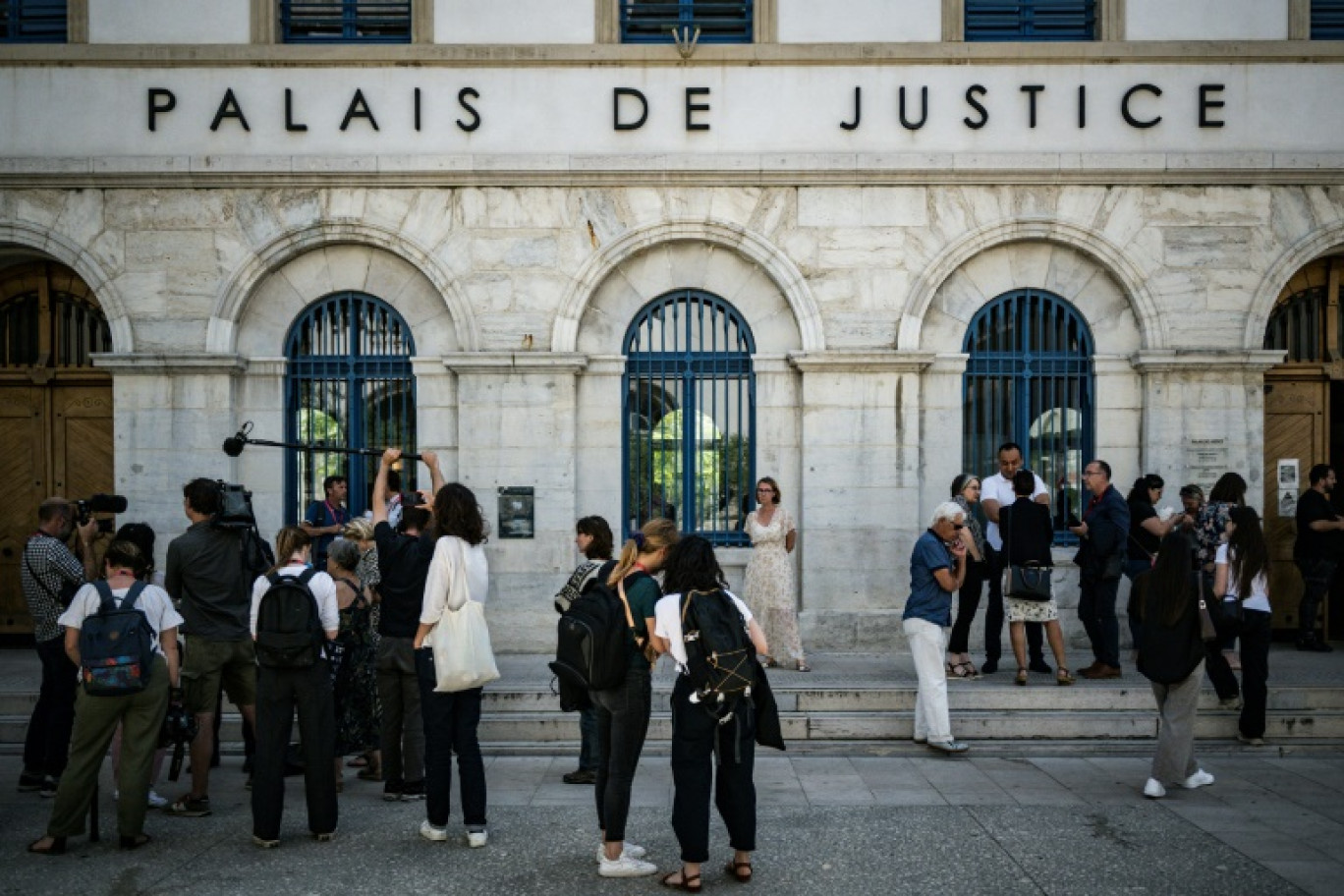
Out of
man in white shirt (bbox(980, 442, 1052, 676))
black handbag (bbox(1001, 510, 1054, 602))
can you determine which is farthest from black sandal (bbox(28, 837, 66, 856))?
man in white shirt (bbox(980, 442, 1052, 676))

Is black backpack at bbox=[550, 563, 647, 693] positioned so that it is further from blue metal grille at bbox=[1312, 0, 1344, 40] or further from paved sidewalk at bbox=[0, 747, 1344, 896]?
blue metal grille at bbox=[1312, 0, 1344, 40]

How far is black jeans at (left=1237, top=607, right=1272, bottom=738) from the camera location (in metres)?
10.3

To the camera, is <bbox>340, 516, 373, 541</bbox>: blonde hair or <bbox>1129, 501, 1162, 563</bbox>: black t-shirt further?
<bbox>1129, 501, 1162, 563</bbox>: black t-shirt

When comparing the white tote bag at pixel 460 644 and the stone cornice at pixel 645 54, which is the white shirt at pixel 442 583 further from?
the stone cornice at pixel 645 54

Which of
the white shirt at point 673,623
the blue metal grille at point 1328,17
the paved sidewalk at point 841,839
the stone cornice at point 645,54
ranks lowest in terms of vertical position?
the paved sidewalk at point 841,839

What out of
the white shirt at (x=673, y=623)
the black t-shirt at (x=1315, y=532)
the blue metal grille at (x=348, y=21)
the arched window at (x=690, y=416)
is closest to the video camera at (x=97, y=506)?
the white shirt at (x=673, y=623)

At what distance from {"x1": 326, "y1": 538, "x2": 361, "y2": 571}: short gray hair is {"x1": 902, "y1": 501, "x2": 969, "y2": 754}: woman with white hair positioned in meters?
4.15

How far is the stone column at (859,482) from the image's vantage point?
13.5m

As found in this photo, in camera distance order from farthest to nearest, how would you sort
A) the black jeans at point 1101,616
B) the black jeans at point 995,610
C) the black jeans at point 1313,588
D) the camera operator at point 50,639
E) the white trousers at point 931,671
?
the black jeans at point 1313,588 → the black jeans at point 995,610 → the black jeans at point 1101,616 → the white trousers at point 931,671 → the camera operator at point 50,639

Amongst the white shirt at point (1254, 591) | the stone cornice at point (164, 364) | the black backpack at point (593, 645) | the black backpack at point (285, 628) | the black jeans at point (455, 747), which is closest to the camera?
the black backpack at point (593, 645)

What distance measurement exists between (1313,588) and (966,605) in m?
4.17

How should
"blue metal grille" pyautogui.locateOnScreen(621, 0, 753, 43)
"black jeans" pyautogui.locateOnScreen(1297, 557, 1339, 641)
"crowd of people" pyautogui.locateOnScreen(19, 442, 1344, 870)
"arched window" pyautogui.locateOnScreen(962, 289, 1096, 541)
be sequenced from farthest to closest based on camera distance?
"blue metal grille" pyautogui.locateOnScreen(621, 0, 753, 43), "arched window" pyautogui.locateOnScreen(962, 289, 1096, 541), "black jeans" pyautogui.locateOnScreen(1297, 557, 1339, 641), "crowd of people" pyautogui.locateOnScreen(19, 442, 1344, 870)

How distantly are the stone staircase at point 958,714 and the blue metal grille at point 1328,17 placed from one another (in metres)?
6.82

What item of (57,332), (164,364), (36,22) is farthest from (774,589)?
(36,22)
